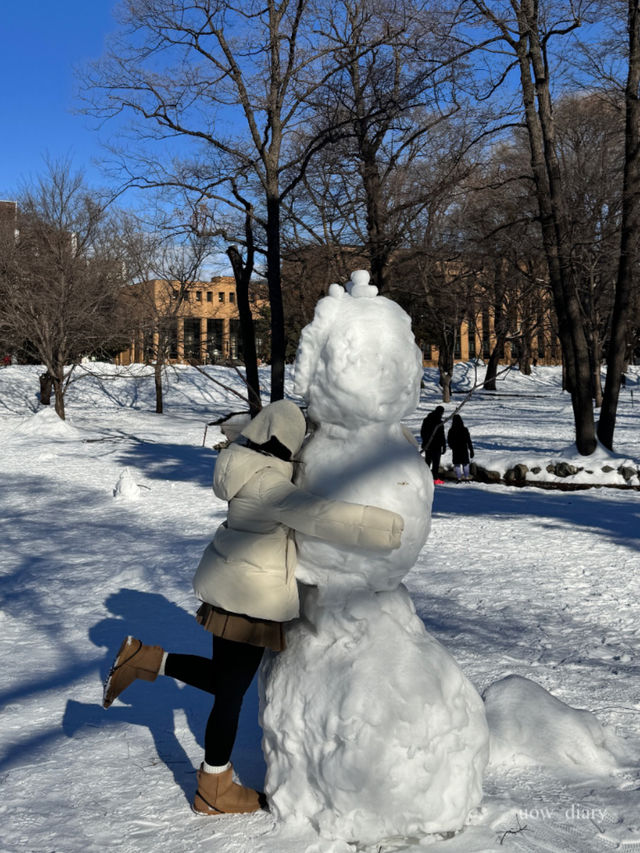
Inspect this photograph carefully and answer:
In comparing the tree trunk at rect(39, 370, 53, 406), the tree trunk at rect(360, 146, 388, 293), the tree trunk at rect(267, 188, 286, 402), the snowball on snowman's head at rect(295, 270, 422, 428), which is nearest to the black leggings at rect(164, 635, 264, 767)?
the snowball on snowman's head at rect(295, 270, 422, 428)

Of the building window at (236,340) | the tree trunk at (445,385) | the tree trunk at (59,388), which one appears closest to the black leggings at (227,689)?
Answer: the tree trunk at (59,388)

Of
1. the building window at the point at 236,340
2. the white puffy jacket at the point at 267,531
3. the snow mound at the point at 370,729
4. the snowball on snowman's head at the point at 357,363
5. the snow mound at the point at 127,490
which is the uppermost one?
the building window at the point at 236,340

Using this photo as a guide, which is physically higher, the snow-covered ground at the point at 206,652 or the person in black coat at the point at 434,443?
the person in black coat at the point at 434,443

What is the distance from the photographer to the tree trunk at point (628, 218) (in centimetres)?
1350

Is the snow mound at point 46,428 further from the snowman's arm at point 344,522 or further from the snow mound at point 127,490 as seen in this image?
the snowman's arm at point 344,522

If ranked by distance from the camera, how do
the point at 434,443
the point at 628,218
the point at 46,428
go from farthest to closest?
1. the point at 46,428
2. the point at 628,218
3. the point at 434,443

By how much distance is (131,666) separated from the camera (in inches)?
122

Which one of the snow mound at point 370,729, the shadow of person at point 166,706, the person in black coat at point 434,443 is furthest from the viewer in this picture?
the person in black coat at point 434,443

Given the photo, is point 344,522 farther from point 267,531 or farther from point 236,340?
point 236,340

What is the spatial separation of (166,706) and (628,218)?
41.6ft

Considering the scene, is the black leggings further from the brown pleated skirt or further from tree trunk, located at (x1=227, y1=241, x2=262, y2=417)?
tree trunk, located at (x1=227, y1=241, x2=262, y2=417)

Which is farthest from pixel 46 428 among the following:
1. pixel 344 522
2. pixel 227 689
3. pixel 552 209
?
pixel 344 522

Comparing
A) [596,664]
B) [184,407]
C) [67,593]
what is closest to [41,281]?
[184,407]

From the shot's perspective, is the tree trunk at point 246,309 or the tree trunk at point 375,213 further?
the tree trunk at point 375,213
